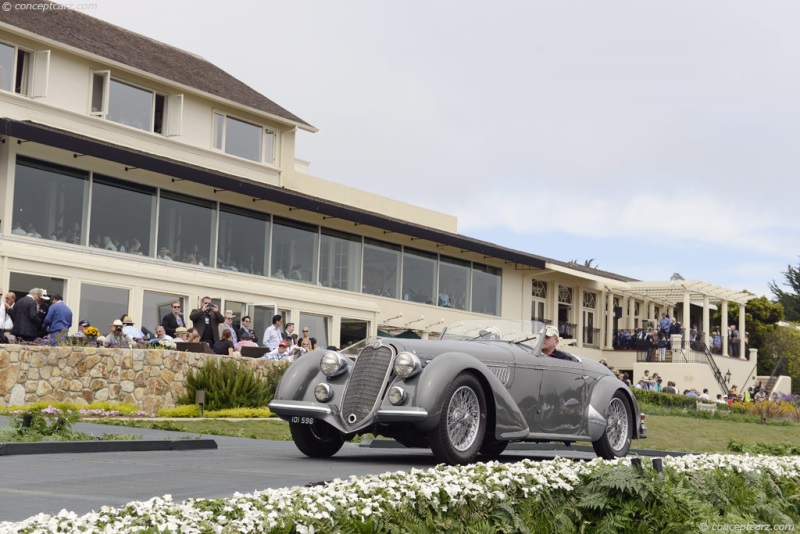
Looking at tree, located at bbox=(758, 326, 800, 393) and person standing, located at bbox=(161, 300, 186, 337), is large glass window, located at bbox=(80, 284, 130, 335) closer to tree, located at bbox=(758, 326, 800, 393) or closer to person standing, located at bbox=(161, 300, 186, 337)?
person standing, located at bbox=(161, 300, 186, 337)

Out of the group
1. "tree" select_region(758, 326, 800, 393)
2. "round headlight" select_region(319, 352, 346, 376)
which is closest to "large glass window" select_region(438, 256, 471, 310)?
"tree" select_region(758, 326, 800, 393)

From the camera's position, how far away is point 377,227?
116ft

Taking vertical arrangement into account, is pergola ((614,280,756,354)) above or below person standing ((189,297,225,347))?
above

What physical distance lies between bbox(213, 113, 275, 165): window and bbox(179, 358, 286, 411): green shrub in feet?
44.1

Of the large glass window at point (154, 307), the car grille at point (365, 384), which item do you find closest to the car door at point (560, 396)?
the car grille at point (365, 384)

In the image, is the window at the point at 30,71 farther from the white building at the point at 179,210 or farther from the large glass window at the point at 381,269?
the large glass window at the point at 381,269

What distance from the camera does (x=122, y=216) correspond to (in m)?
27.8

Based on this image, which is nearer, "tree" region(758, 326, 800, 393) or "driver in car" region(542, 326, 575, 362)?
"driver in car" region(542, 326, 575, 362)

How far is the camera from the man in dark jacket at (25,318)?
20.2 meters

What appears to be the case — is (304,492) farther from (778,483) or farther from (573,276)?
(573,276)

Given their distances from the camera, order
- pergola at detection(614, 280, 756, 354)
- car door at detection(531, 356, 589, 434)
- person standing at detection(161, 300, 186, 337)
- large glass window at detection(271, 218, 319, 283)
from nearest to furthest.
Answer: car door at detection(531, 356, 589, 434) → person standing at detection(161, 300, 186, 337) → large glass window at detection(271, 218, 319, 283) → pergola at detection(614, 280, 756, 354)

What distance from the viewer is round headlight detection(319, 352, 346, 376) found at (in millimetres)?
10945

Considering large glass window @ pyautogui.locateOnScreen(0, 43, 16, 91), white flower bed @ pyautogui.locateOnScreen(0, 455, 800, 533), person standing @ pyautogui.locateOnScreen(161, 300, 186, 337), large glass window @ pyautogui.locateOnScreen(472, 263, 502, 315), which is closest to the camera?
white flower bed @ pyautogui.locateOnScreen(0, 455, 800, 533)

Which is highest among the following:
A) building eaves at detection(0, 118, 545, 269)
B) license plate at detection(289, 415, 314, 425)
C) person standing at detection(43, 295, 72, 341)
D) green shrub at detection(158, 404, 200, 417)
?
building eaves at detection(0, 118, 545, 269)
